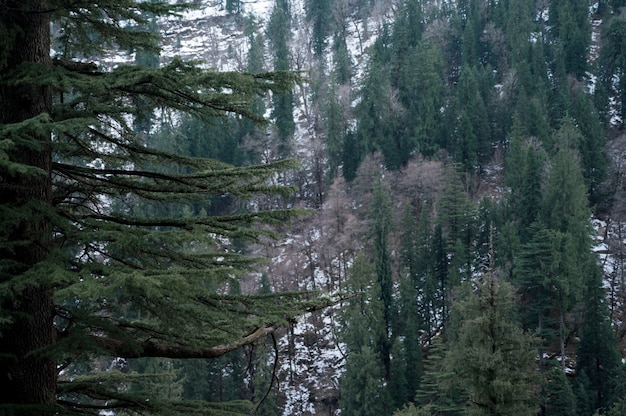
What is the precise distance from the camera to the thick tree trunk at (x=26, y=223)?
4043 millimetres

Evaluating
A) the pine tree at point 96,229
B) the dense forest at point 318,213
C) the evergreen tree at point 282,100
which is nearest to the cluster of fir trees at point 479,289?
the dense forest at point 318,213

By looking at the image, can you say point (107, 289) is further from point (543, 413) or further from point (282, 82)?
point (543, 413)

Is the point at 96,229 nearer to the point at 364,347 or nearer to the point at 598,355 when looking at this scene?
the point at 364,347

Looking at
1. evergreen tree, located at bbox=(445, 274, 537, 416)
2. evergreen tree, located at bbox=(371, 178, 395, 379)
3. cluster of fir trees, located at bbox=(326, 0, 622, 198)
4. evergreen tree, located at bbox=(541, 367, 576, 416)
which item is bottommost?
evergreen tree, located at bbox=(541, 367, 576, 416)

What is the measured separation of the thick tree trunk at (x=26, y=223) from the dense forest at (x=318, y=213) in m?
0.02

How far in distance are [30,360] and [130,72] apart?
2.19 metres

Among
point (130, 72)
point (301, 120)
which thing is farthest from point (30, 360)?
point (301, 120)

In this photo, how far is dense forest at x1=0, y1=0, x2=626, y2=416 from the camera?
415 centimetres

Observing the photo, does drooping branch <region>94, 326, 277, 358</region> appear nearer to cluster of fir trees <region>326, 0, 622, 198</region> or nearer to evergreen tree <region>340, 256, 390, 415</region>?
evergreen tree <region>340, 256, 390, 415</region>

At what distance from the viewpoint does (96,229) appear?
13.4 feet

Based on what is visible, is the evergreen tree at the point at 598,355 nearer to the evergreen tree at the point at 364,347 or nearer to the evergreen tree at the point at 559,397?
the evergreen tree at the point at 559,397

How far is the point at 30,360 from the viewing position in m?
4.16

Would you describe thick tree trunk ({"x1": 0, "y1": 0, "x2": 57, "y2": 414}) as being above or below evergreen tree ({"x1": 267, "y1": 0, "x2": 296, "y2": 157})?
below

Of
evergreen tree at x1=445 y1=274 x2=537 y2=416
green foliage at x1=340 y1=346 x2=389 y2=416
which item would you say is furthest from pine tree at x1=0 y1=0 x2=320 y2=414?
green foliage at x1=340 y1=346 x2=389 y2=416
